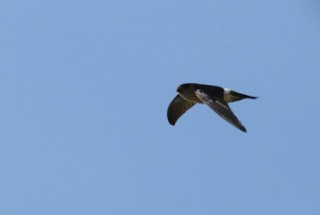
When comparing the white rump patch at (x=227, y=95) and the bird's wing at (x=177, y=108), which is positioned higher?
the bird's wing at (x=177, y=108)

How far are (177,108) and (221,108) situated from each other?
451cm

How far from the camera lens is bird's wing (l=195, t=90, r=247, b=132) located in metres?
16.0

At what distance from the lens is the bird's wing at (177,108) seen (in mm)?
21797

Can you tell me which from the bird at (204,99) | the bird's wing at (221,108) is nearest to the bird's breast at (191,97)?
the bird at (204,99)

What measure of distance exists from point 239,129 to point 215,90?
425 cm

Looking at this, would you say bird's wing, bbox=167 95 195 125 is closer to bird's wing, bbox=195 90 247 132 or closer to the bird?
the bird

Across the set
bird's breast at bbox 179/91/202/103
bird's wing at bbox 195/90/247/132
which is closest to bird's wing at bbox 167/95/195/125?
bird's breast at bbox 179/91/202/103

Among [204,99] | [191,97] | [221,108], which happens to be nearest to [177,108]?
[191,97]

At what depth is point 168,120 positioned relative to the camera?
2181cm

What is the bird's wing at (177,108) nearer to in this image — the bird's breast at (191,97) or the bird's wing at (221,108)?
the bird's breast at (191,97)

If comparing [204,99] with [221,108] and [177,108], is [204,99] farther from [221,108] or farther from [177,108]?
[177,108]

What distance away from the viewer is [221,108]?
1745 centimetres

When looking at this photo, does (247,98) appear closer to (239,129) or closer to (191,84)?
(191,84)

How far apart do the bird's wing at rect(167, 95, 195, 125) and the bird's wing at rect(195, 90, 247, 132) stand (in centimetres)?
229
